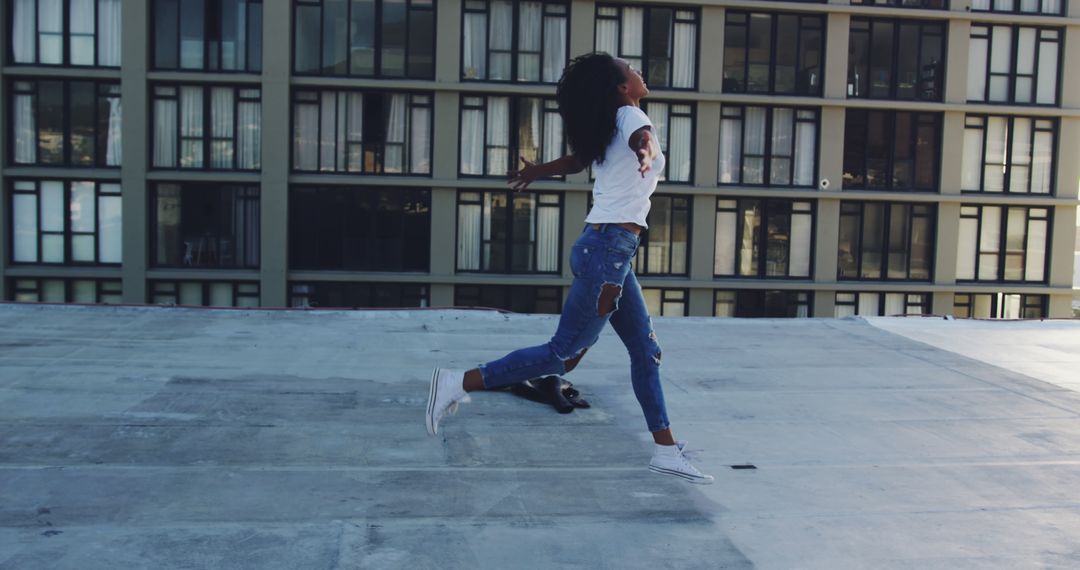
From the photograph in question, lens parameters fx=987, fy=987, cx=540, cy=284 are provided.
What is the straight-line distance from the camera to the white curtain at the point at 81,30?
21.4 m

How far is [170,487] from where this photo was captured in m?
4.39

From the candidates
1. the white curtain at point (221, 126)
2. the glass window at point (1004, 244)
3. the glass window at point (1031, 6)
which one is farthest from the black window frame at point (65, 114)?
the glass window at point (1031, 6)

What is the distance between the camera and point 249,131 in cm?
2178

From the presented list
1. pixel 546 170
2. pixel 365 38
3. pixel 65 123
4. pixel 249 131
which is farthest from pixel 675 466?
pixel 65 123

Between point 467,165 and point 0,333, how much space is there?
575 inches

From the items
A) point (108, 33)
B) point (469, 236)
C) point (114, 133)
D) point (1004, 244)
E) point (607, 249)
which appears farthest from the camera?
point (1004, 244)

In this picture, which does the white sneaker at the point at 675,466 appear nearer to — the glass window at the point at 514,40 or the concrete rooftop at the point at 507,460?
the concrete rooftop at the point at 507,460

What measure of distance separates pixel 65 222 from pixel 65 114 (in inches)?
93.6

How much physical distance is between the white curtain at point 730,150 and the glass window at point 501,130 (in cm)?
394

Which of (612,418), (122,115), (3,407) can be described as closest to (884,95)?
(122,115)

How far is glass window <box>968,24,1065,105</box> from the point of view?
24.4m

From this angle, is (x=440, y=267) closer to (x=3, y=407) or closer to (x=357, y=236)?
(x=357, y=236)

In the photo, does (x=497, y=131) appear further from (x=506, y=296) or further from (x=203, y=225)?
(x=203, y=225)

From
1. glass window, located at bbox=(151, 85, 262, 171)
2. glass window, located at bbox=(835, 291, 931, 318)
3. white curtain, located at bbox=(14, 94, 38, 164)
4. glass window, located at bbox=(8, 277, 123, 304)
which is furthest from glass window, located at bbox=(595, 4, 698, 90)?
white curtain, located at bbox=(14, 94, 38, 164)
